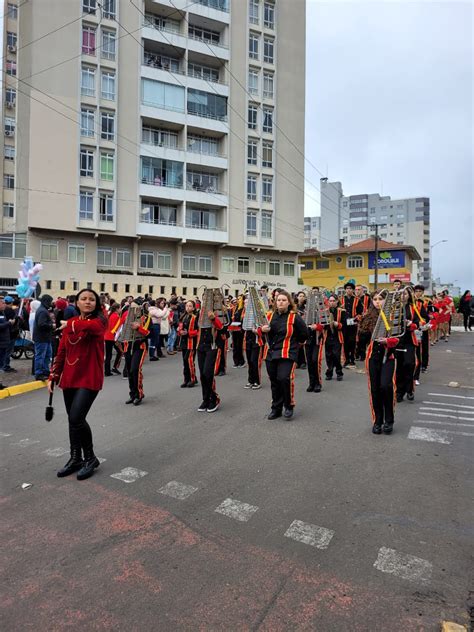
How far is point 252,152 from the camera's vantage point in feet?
132

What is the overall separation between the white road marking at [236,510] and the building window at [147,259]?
3457 cm

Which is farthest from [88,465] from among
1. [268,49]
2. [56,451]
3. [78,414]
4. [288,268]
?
[268,49]

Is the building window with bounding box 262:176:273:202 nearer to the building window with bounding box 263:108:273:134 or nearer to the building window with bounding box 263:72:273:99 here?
the building window with bounding box 263:108:273:134

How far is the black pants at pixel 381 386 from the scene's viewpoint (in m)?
6.14

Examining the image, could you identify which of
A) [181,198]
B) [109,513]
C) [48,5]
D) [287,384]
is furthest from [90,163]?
[109,513]

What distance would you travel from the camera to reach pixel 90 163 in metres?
33.9

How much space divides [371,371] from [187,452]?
109 inches

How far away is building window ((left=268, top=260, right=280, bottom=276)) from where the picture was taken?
42.7 m

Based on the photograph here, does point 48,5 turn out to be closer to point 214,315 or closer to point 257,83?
point 257,83

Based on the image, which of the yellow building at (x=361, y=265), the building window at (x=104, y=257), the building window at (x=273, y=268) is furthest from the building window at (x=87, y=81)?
the yellow building at (x=361, y=265)

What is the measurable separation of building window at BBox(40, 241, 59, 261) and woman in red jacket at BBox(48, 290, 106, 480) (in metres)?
31.0

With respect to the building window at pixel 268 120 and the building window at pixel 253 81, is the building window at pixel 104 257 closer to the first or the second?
the building window at pixel 268 120

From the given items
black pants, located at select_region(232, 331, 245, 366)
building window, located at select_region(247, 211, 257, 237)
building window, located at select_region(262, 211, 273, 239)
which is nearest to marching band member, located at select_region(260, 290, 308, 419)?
black pants, located at select_region(232, 331, 245, 366)

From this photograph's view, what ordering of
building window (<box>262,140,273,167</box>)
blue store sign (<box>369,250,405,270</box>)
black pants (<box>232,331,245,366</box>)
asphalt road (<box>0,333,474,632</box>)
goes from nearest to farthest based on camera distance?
asphalt road (<box>0,333,474,632</box>)
black pants (<box>232,331,245,366</box>)
building window (<box>262,140,273,167</box>)
blue store sign (<box>369,250,405,270</box>)
